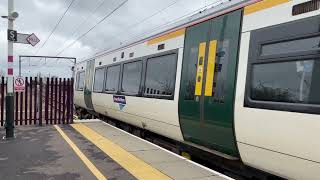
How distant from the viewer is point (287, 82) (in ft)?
16.9

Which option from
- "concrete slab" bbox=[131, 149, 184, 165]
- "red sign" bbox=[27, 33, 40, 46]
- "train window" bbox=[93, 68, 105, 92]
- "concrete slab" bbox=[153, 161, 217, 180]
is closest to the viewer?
"concrete slab" bbox=[153, 161, 217, 180]

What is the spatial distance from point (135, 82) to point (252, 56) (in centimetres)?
571

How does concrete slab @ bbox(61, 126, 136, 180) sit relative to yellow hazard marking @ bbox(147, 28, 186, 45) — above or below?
below

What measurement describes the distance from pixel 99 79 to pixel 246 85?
11253 millimetres

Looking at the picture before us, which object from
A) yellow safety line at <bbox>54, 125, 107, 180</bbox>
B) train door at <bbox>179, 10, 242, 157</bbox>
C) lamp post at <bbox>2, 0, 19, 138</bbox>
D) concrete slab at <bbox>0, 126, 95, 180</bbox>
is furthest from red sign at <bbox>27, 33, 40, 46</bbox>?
train door at <bbox>179, 10, 242, 157</bbox>

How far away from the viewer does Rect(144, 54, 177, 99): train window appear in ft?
28.2

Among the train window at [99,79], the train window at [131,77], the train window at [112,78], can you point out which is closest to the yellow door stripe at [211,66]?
the train window at [131,77]

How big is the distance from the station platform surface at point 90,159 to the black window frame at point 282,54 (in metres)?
1.63

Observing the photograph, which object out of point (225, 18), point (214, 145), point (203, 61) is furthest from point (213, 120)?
point (225, 18)

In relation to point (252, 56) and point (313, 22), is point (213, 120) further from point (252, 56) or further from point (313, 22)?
point (313, 22)

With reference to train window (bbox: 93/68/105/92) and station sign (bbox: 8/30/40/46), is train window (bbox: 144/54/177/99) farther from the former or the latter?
train window (bbox: 93/68/105/92)

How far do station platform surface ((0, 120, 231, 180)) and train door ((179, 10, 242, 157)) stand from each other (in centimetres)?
60

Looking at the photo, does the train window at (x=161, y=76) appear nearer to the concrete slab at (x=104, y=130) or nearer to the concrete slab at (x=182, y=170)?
the concrete slab at (x=182, y=170)

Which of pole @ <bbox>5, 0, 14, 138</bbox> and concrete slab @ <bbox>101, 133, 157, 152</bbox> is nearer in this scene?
concrete slab @ <bbox>101, 133, 157, 152</bbox>
